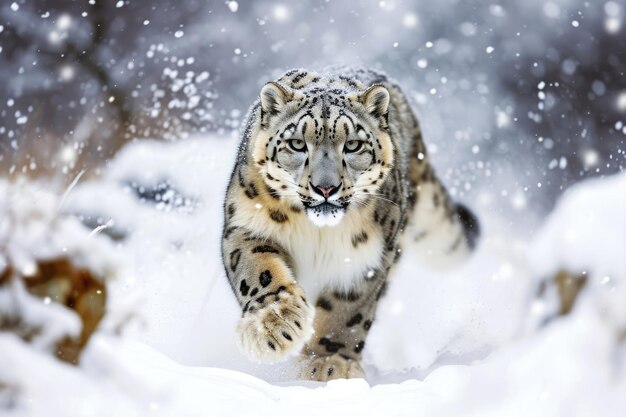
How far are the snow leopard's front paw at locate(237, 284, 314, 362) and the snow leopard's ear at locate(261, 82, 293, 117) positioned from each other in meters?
0.88

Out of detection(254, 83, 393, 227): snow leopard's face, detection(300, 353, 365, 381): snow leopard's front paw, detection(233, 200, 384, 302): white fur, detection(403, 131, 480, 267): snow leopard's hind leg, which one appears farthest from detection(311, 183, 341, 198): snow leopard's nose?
detection(403, 131, 480, 267): snow leopard's hind leg

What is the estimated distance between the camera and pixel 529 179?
8.55 meters

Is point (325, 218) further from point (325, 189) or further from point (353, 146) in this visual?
point (353, 146)

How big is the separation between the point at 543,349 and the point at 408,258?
7.04 ft

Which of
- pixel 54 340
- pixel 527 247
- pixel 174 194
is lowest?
pixel 174 194

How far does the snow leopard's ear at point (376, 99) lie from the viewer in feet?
14.5

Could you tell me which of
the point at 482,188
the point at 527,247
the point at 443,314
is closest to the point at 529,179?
the point at 482,188

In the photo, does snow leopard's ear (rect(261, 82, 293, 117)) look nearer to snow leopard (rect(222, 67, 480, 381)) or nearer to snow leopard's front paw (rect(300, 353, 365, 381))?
snow leopard (rect(222, 67, 480, 381))

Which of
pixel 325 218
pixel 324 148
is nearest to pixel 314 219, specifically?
pixel 325 218

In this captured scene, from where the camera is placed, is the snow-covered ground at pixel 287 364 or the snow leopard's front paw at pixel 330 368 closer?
the snow-covered ground at pixel 287 364

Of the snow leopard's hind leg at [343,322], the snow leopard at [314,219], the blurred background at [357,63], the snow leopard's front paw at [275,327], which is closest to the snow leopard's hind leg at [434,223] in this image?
the snow leopard at [314,219]

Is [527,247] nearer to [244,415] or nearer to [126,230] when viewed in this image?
[126,230]

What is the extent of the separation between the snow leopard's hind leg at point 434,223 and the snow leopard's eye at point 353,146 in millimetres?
1344

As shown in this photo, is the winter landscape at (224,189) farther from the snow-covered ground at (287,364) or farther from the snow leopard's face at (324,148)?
the snow leopard's face at (324,148)
